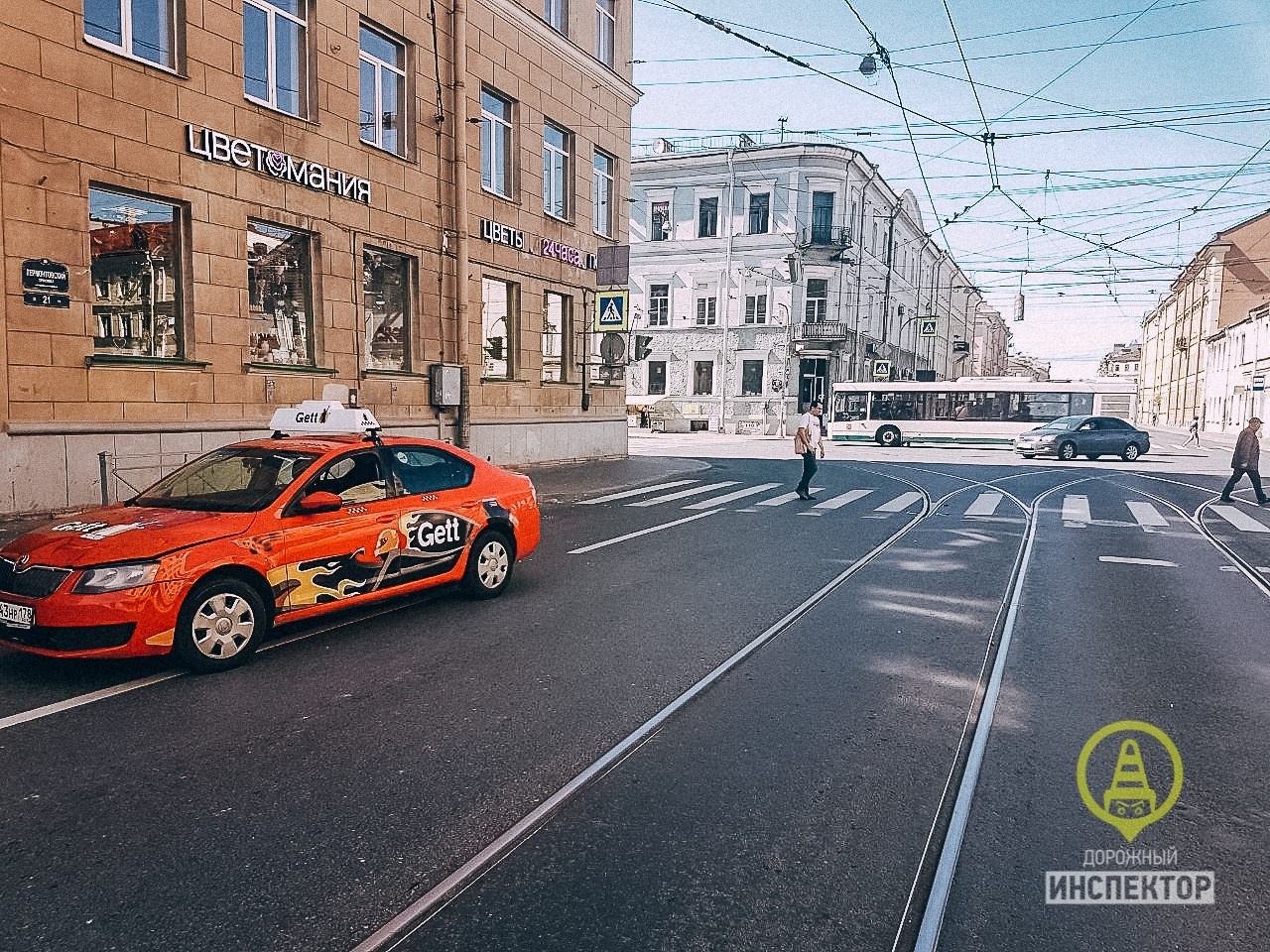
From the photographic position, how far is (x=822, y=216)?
45.0 m

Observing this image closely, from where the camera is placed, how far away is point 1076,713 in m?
4.87

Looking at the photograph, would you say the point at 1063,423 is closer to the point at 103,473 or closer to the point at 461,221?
the point at 461,221

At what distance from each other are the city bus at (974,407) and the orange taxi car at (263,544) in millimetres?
31652

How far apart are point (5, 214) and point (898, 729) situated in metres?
11.6

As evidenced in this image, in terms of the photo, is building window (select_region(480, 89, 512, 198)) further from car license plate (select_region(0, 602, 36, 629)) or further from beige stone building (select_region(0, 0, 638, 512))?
car license plate (select_region(0, 602, 36, 629))

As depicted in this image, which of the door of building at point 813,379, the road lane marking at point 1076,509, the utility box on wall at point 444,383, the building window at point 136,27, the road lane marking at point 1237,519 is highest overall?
the building window at point 136,27

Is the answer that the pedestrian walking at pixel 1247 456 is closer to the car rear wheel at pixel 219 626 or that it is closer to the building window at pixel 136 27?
the car rear wheel at pixel 219 626

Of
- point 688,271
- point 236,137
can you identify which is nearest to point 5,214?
point 236,137

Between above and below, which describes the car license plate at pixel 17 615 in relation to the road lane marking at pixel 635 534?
above

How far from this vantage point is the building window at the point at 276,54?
43.9ft

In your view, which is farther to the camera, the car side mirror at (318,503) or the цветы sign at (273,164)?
the цветы sign at (273,164)

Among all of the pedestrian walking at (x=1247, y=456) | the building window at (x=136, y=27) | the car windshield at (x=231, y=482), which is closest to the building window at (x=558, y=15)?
the building window at (x=136, y=27)

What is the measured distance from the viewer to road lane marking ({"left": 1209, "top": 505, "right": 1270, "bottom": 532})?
12.8 m

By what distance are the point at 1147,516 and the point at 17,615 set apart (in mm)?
14990
